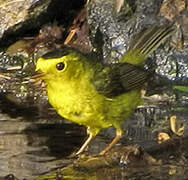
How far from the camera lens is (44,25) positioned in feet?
32.3

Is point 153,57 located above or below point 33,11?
below

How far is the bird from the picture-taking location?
5.60 metres

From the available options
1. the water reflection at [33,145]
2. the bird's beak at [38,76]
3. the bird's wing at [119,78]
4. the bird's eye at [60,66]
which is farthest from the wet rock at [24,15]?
the bird's beak at [38,76]

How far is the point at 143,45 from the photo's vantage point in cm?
708

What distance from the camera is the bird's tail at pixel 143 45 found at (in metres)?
7.04

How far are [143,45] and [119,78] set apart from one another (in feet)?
2.31

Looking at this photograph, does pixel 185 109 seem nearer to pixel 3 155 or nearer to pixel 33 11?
pixel 3 155

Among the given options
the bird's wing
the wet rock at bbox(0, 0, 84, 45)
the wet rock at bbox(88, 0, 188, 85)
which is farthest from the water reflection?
the wet rock at bbox(0, 0, 84, 45)

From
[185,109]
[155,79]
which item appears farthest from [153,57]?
[185,109]

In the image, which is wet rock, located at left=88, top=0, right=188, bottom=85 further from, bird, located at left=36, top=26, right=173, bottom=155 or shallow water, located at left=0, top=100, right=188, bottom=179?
bird, located at left=36, top=26, right=173, bottom=155

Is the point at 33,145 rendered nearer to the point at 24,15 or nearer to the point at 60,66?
the point at 60,66

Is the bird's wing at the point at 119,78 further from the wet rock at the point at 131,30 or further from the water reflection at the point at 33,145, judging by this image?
the wet rock at the point at 131,30

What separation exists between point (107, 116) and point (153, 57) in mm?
3044

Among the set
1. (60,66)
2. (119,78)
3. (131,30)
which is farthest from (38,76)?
(131,30)
